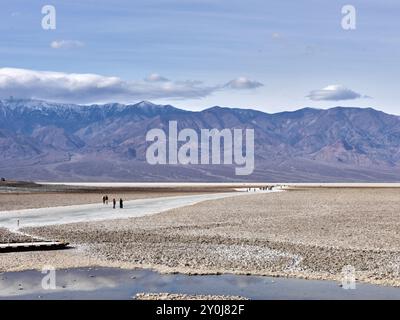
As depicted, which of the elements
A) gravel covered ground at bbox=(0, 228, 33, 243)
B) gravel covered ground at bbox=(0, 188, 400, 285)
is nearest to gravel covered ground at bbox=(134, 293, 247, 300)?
A: gravel covered ground at bbox=(0, 188, 400, 285)

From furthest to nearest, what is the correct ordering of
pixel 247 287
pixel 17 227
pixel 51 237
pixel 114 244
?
pixel 17 227 → pixel 51 237 → pixel 114 244 → pixel 247 287

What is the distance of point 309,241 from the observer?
3359 centimetres

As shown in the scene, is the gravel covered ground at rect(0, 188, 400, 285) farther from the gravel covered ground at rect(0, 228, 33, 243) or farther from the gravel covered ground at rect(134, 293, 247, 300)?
the gravel covered ground at rect(134, 293, 247, 300)

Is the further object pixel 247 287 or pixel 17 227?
pixel 17 227

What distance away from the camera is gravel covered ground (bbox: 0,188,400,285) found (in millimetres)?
25359

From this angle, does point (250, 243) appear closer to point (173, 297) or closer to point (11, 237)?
point (11, 237)

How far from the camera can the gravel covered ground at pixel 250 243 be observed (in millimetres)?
25359

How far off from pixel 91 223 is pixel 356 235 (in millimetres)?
17970

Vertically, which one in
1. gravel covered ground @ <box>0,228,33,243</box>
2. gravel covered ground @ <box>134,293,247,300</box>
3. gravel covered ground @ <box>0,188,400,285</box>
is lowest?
gravel covered ground @ <box>134,293,247,300</box>

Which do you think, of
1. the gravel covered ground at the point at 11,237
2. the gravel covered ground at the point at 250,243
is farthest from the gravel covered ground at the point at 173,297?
the gravel covered ground at the point at 11,237

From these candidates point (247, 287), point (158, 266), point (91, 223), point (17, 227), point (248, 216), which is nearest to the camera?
point (247, 287)
